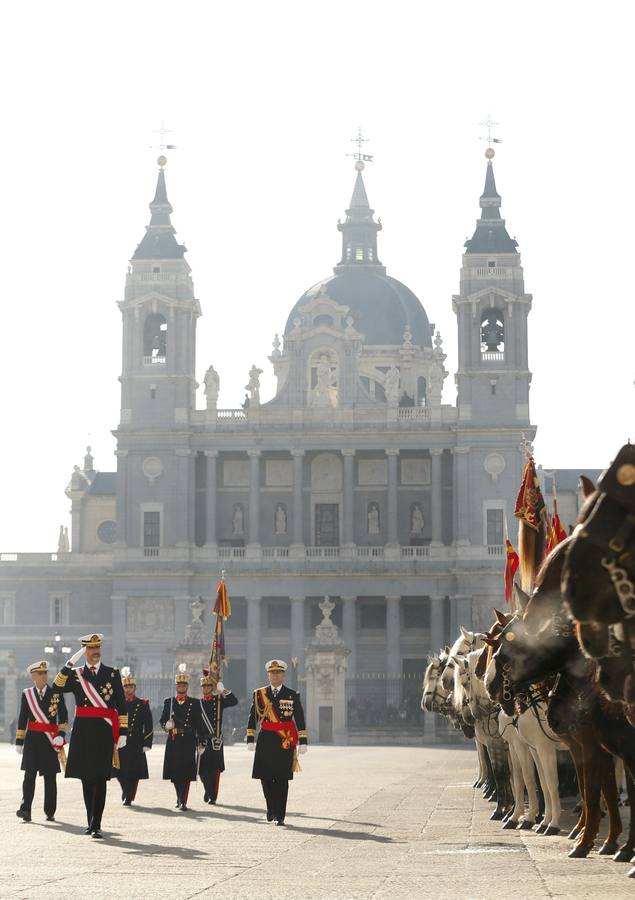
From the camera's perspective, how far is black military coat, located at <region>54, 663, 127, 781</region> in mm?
18016

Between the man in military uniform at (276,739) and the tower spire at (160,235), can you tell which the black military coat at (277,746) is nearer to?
the man in military uniform at (276,739)

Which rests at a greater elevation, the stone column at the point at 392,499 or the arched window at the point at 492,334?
the arched window at the point at 492,334

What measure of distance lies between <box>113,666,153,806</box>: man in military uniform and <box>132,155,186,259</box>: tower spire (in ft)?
196

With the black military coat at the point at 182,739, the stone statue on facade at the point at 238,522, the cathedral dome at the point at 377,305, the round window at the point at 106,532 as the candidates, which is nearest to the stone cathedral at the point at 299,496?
the stone statue on facade at the point at 238,522

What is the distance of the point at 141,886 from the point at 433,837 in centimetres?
586

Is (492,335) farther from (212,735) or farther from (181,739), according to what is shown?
(181,739)

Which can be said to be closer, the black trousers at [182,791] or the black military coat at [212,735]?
the black trousers at [182,791]

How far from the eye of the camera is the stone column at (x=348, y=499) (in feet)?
267

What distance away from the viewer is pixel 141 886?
41.7ft

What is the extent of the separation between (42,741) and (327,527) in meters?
63.2

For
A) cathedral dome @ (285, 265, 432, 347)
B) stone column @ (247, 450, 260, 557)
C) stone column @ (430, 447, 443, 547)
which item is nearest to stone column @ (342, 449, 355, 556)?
stone column @ (430, 447, 443, 547)

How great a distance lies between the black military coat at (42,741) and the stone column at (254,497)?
6060 cm

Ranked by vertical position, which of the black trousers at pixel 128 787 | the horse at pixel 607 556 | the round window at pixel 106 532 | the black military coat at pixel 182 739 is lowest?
the black trousers at pixel 128 787

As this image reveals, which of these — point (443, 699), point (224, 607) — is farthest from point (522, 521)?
point (224, 607)
